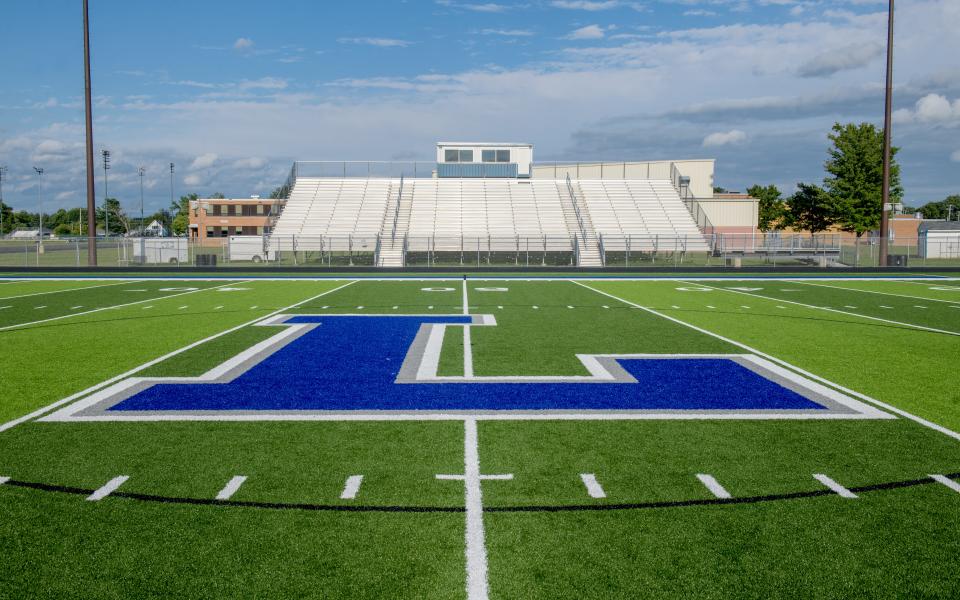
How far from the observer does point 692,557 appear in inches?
142

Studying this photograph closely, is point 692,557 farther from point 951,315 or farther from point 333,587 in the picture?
point 951,315

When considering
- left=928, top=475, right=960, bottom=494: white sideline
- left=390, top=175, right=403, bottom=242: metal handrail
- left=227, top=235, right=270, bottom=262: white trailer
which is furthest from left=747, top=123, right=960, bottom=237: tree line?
left=928, top=475, right=960, bottom=494: white sideline

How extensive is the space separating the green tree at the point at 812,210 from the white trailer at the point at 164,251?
39923 millimetres

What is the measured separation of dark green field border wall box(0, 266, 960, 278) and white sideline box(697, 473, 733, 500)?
1022 inches

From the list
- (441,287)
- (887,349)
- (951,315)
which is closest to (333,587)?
(887,349)

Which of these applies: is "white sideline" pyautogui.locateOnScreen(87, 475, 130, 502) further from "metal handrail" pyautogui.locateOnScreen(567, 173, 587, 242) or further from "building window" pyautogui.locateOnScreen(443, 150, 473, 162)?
"building window" pyautogui.locateOnScreen(443, 150, 473, 162)

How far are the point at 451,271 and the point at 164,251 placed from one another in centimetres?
1746

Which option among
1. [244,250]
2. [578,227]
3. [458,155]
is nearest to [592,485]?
[244,250]

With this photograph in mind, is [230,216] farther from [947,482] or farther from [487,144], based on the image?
[947,482]

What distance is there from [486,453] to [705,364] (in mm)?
4789

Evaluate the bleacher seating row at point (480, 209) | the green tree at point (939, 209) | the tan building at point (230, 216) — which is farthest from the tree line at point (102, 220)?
the green tree at point (939, 209)

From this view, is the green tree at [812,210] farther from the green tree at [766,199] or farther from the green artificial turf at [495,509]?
the green artificial turf at [495,509]

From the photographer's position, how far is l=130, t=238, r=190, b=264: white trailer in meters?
38.7

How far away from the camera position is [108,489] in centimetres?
455
